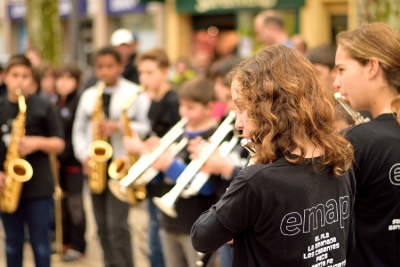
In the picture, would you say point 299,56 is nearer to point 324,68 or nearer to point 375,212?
point 375,212

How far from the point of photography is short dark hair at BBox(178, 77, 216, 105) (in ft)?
15.1

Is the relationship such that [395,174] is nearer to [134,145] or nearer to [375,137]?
[375,137]

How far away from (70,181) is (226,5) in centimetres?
895

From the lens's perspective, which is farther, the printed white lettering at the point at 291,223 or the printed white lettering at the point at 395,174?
the printed white lettering at the point at 395,174

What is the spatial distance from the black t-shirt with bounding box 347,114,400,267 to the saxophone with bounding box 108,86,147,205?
111 inches

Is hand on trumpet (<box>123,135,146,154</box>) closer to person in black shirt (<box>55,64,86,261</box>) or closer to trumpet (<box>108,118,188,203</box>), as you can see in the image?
trumpet (<box>108,118,188,203</box>)

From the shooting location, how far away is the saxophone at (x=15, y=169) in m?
4.92

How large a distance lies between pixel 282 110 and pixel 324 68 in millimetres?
2486

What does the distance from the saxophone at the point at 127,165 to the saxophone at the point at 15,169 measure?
0.75 meters

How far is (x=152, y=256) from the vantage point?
560 cm

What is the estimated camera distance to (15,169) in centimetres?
504

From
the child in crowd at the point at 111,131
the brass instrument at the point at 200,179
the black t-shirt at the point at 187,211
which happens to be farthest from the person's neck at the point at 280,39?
the black t-shirt at the point at 187,211

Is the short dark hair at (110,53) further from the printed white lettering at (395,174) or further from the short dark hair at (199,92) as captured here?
the printed white lettering at (395,174)

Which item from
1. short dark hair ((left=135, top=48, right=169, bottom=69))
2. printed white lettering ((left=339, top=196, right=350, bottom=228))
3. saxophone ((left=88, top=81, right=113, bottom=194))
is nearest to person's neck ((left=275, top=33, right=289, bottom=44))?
short dark hair ((left=135, top=48, right=169, bottom=69))
